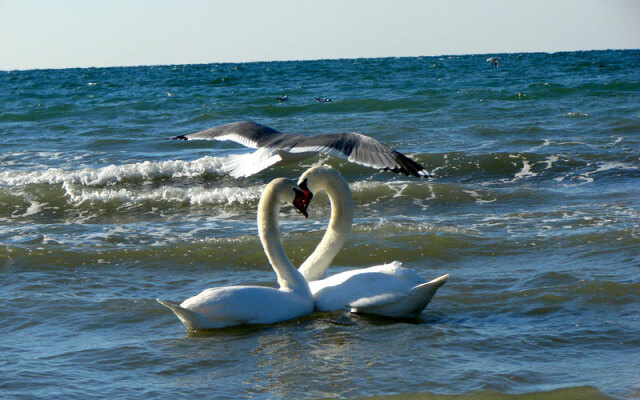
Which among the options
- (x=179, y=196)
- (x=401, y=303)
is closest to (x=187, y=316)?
(x=401, y=303)

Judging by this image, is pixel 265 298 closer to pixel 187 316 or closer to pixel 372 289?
pixel 187 316

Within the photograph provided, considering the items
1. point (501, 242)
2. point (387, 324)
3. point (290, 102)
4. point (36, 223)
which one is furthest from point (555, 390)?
point (290, 102)

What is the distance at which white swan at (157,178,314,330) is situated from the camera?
15.9 feet

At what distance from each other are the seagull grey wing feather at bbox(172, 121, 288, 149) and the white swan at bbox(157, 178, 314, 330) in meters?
1.78

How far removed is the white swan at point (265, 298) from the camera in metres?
4.84

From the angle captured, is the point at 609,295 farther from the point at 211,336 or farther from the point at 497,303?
the point at 211,336

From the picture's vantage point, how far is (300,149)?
6.46m

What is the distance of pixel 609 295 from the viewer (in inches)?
215

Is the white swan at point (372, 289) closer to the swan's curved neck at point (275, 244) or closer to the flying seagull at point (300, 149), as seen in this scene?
the swan's curved neck at point (275, 244)

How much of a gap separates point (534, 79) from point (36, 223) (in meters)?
23.3

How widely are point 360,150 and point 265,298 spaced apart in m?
1.68

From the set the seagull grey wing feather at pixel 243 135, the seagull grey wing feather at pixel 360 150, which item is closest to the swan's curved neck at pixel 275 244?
the seagull grey wing feather at pixel 360 150

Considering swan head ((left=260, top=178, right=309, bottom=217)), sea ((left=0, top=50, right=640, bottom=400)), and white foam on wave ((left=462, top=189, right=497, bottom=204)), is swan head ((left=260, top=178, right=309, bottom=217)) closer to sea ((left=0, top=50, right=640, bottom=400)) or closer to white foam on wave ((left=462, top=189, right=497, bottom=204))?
sea ((left=0, top=50, right=640, bottom=400))

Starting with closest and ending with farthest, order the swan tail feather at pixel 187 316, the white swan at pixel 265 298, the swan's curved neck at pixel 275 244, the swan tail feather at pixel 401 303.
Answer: the swan tail feather at pixel 187 316 → the white swan at pixel 265 298 → the swan tail feather at pixel 401 303 → the swan's curved neck at pixel 275 244
